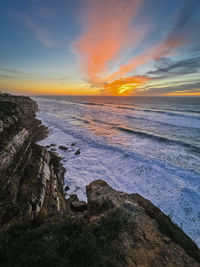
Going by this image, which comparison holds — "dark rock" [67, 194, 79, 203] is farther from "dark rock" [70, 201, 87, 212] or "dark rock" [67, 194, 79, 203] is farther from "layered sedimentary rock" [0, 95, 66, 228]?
"layered sedimentary rock" [0, 95, 66, 228]

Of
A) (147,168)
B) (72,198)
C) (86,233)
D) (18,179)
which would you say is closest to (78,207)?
(72,198)

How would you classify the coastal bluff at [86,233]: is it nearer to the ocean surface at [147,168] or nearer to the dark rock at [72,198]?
the dark rock at [72,198]

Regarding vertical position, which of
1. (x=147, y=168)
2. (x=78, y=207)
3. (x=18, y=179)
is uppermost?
(x=18, y=179)

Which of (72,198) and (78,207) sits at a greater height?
(78,207)

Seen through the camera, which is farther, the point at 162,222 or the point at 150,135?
the point at 150,135

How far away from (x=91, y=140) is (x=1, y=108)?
10.5 metres

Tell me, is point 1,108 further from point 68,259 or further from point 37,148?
point 68,259

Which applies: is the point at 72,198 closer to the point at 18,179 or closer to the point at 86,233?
the point at 18,179

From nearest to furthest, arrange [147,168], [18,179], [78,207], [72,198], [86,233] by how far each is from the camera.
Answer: [86,233]
[18,179]
[78,207]
[72,198]
[147,168]

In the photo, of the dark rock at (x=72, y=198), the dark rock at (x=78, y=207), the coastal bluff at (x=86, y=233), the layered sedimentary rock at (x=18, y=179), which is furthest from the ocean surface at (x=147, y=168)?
the coastal bluff at (x=86, y=233)

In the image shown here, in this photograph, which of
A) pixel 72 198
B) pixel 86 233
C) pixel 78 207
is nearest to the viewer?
pixel 86 233

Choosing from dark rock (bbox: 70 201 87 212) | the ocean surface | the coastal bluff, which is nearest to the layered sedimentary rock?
the coastal bluff

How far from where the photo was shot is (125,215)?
9.15 ft

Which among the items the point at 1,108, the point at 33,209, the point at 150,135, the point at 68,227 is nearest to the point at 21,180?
the point at 33,209
